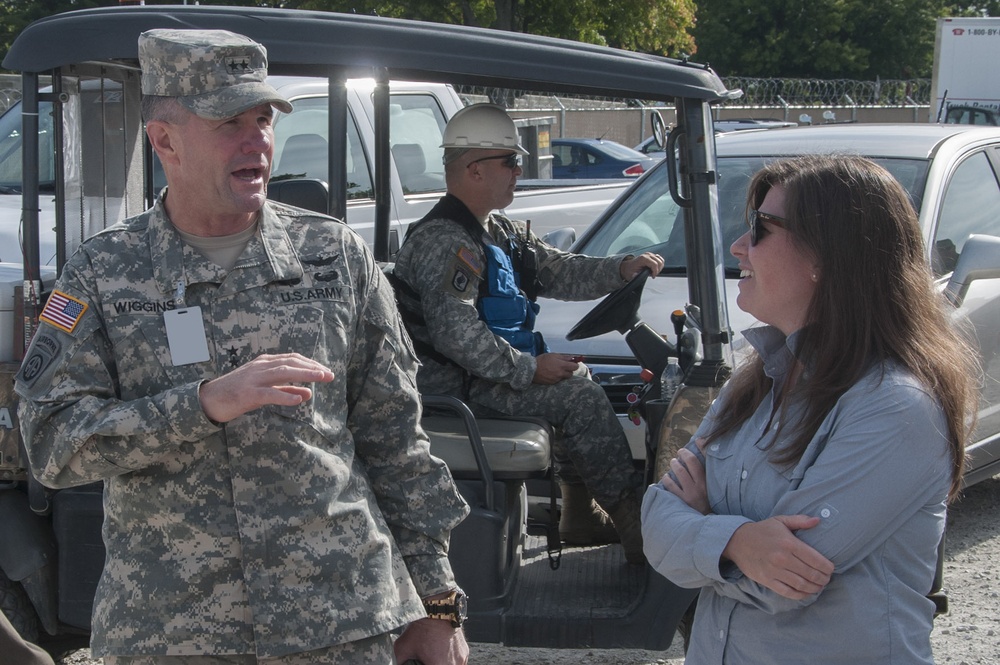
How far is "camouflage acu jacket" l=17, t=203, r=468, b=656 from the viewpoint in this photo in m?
2.12

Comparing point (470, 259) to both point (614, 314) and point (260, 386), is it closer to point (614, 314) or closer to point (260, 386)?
point (614, 314)

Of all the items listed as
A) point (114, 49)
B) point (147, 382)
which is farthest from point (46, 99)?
point (147, 382)

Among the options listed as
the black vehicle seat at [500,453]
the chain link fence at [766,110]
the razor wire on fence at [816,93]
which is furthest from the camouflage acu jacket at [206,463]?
the razor wire on fence at [816,93]

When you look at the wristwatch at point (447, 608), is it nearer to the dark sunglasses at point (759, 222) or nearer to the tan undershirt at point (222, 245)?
the tan undershirt at point (222, 245)

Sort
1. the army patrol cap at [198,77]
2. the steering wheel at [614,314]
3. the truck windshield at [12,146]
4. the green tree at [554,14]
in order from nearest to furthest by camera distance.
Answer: the army patrol cap at [198,77] → the steering wheel at [614,314] → the truck windshield at [12,146] → the green tree at [554,14]

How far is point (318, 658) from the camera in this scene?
2221mm

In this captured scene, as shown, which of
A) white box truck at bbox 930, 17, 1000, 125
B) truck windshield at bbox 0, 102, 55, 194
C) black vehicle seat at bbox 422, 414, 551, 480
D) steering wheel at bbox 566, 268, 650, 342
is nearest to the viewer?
black vehicle seat at bbox 422, 414, 551, 480

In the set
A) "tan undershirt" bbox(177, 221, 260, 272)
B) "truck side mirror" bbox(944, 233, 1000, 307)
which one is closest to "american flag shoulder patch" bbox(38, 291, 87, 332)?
"tan undershirt" bbox(177, 221, 260, 272)

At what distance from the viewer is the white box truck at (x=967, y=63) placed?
820 inches

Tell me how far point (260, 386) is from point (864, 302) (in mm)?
1101

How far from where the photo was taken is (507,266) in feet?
13.4

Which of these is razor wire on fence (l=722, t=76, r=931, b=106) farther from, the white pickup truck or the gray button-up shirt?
the gray button-up shirt

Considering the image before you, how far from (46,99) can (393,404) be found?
4.95ft

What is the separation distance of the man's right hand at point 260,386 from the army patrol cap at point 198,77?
0.54 metres
